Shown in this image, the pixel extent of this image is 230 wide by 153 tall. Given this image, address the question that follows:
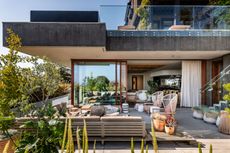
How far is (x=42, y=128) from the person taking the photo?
3.27 meters

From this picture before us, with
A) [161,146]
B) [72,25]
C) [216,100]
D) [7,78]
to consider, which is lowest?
[161,146]

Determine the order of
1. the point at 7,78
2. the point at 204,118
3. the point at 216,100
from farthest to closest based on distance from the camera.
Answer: the point at 216,100 < the point at 204,118 < the point at 7,78

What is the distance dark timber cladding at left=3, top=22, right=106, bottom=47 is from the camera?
772 cm

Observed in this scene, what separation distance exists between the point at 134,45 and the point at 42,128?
21.2 feet

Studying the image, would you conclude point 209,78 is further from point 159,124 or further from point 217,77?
point 159,124

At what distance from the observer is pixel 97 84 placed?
37.6 ft

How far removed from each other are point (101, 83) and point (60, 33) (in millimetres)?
4413

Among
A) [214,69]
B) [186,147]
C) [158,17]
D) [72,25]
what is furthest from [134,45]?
[214,69]

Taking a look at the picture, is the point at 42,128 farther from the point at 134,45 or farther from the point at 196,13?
the point at 196,13

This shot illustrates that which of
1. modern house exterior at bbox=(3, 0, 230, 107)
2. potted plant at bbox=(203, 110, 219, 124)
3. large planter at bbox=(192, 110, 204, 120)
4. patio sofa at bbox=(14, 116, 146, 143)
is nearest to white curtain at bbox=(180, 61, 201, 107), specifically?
modern house exterior at bbox=(3, 0, 230, 107)

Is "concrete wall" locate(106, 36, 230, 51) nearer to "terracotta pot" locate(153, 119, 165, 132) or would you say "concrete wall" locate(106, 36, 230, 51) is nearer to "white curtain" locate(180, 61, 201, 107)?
"white curtain" locate(180, 61, 201, 107)

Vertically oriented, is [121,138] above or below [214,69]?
below

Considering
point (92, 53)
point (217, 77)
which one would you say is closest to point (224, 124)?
point (217, 77)

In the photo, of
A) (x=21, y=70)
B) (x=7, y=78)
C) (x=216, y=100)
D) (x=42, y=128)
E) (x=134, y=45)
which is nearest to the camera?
(x=42, y=128)
